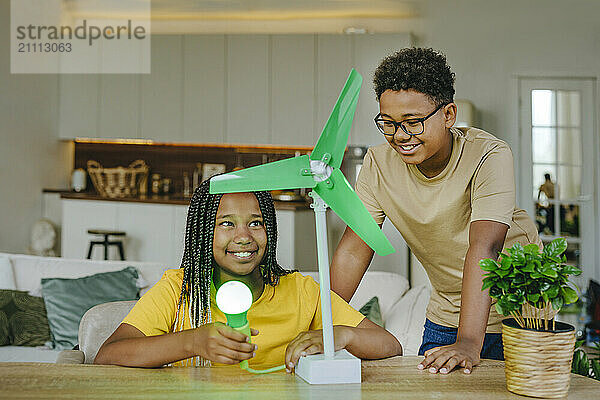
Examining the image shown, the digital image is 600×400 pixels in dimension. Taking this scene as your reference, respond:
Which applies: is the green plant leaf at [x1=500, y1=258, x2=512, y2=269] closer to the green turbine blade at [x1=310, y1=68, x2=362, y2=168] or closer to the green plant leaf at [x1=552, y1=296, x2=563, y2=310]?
the green plant leaf at [x1=552, y1=296, x2=563, y2=310]

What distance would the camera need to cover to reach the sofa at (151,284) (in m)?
2.74

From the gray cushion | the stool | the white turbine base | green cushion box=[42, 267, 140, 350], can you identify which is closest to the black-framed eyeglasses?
the white turbine base

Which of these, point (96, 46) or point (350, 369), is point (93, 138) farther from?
point (350, 369)

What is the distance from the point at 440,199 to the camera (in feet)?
5.60

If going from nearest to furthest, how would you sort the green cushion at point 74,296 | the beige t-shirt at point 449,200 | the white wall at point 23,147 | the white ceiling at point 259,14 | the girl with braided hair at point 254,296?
the girl with braided hair at point 254,296 → the beige t-shirt at point 449,200 → the green cushion at point 74,296 → the white wall at point 23,147 → the white ceiling at point 259,14

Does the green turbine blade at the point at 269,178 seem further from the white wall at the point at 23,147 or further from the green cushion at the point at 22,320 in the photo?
the white wall at the point at 23,147

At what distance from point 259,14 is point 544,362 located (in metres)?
5.82

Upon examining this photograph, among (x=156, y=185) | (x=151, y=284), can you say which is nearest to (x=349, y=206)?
(x=151, y=284)

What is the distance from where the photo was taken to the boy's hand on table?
1.32 m

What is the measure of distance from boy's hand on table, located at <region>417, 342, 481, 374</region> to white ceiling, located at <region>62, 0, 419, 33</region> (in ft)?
17.5

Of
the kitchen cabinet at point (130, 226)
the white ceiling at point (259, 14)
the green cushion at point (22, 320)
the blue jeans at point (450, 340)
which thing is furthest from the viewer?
the white ceiling at point (259, 14)

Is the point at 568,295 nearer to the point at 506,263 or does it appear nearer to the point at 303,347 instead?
the point at 506,263

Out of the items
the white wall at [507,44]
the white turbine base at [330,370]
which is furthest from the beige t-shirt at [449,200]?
the white wall at [507,44]

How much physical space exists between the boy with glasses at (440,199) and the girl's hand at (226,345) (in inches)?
14.1
